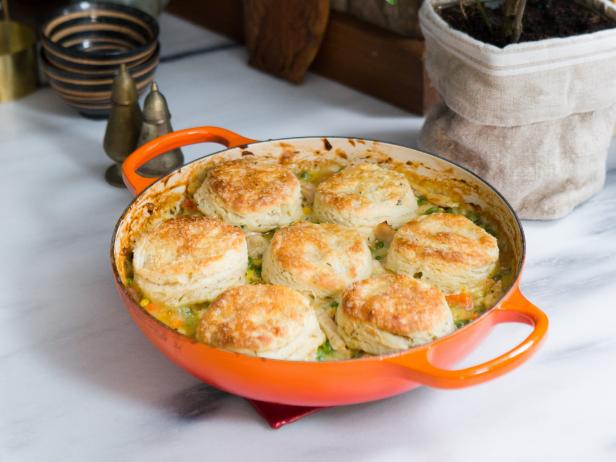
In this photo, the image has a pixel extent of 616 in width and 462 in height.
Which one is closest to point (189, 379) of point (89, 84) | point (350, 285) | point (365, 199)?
point (350, 285)

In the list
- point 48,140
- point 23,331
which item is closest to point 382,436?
point 23,331

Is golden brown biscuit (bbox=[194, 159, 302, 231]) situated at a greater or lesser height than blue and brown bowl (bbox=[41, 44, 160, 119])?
greater

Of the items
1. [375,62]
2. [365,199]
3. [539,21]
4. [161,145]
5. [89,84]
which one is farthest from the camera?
[375,62]

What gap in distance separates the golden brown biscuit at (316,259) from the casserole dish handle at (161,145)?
27cm

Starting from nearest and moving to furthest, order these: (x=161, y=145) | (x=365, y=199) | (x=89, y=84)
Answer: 1. (x=365, y=199)
2. (x=161, y=145)
3. (x=89, y=84)

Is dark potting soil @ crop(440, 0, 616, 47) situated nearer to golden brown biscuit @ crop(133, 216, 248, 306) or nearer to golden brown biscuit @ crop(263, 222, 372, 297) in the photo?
golden brown biscuit @ crop(263, 222, 372, 297)

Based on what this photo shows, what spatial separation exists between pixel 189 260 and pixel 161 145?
0.34m

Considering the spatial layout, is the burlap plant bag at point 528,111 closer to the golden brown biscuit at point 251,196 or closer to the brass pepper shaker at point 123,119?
the golden brown biscuit at point 251,196

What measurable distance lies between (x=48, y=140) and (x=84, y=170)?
174 millimetres

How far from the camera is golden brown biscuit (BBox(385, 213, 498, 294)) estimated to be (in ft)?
3.89

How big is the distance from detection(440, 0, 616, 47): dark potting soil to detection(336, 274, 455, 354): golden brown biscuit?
0.61m

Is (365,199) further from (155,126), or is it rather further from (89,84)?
(89,84)

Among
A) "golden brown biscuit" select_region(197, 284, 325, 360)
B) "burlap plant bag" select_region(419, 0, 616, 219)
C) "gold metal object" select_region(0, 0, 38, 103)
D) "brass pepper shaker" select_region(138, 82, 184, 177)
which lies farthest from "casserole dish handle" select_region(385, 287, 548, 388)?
"gold metal object" select_region(0, 0, 38, 103)

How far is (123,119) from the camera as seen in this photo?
5.37 ft
